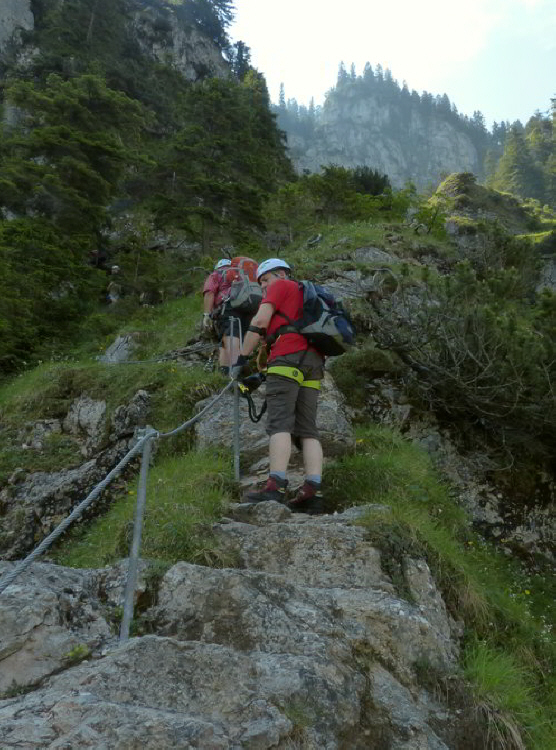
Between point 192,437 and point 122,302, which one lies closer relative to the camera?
point 192,437

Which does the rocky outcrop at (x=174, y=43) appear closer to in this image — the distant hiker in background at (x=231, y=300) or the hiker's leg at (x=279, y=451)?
the distant hiker in background at (x=231, y=300)

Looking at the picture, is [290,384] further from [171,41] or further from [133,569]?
[171,41]

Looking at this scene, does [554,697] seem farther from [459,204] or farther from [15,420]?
[459,204]

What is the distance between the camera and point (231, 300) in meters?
7.73

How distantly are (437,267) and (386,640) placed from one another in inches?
510

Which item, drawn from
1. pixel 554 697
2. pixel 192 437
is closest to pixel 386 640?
pixel 554 697

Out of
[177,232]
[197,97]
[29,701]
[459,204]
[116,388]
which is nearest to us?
[29,701]

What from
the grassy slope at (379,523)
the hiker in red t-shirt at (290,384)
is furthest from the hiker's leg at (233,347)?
the hiker in red t-shirt at (290,384)

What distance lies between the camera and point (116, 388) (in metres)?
8.62

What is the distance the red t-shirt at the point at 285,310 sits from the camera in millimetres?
5113

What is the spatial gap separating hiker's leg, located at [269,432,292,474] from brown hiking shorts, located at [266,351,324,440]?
0.06m

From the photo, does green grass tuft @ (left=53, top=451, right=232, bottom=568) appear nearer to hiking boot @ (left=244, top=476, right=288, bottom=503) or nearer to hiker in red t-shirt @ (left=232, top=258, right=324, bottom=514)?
hiking boot @ (left=244, top=476, right=288, bottom=503)

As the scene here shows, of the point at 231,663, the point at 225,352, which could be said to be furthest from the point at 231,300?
the point at 231,663

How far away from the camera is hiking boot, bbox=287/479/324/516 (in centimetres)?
507
